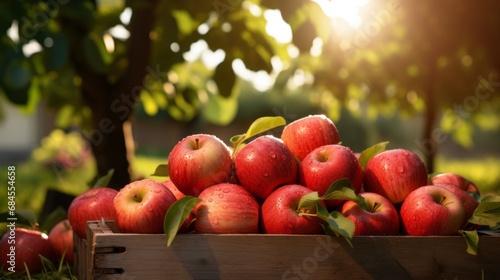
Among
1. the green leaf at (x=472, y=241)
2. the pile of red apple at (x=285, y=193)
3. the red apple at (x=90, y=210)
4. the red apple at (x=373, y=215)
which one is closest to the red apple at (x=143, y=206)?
the pile of red apple at (x=285, y=193)

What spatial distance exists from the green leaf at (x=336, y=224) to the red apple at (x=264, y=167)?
194mm

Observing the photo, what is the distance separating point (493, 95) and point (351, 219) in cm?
827

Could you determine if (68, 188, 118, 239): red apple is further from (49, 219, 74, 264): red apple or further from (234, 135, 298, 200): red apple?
(234, 135, 298, 200): red apple

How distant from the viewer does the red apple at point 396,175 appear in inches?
80.9

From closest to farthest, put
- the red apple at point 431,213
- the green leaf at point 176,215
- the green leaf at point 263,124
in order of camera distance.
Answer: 1. the green leaf at point 176,215
2. the red apple at point 431,213
3. the green leaf at point 263,124

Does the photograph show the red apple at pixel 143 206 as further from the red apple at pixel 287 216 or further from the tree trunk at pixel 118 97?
the tree trunk at pixel 118 97

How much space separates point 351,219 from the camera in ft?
6.27

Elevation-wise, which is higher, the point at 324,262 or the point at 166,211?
the point at 166,211

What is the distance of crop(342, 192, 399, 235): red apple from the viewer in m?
1.90

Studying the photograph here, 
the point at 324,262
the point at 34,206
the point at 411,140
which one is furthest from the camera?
the point at 411,140

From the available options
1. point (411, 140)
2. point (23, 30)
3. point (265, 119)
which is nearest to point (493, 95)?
point (23, 30)

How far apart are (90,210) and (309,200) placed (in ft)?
2.51

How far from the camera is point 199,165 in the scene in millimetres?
1959

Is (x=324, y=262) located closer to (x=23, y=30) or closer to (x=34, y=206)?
(x=23, y=30)
